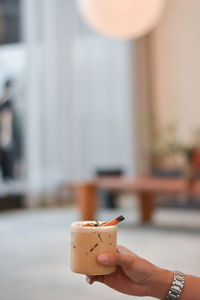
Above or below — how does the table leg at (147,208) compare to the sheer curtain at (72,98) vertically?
below

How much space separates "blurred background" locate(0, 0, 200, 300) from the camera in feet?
14.9

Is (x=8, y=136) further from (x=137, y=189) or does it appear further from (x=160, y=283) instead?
(x=160, y=283)

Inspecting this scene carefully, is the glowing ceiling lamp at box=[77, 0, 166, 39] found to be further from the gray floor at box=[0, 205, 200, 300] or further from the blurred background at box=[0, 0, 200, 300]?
the gray floor at box=[0, 205, 200, 300]

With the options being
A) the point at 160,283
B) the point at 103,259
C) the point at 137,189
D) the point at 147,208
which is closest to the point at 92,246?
the point at 103,259

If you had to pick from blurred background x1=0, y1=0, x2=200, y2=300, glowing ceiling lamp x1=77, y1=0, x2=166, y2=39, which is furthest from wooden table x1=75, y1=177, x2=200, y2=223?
glowing ceiling lamp x1=77, y1=0, x2=166, y2=39

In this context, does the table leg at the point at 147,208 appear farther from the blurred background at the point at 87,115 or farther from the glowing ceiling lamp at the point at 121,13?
the glowing ceiling lamp at the point at 121,13

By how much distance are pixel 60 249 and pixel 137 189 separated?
2.93ft

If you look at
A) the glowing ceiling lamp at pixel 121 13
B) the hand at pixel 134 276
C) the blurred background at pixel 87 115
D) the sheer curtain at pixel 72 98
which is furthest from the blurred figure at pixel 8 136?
the hand at pixel 134 276

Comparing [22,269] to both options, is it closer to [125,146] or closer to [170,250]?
[170,250]

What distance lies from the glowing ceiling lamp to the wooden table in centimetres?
140

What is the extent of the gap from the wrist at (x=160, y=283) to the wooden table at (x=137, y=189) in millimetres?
2471

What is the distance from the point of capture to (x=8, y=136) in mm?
5477

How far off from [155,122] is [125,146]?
529 millimetres

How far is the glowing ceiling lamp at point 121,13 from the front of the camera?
4.04 meters
